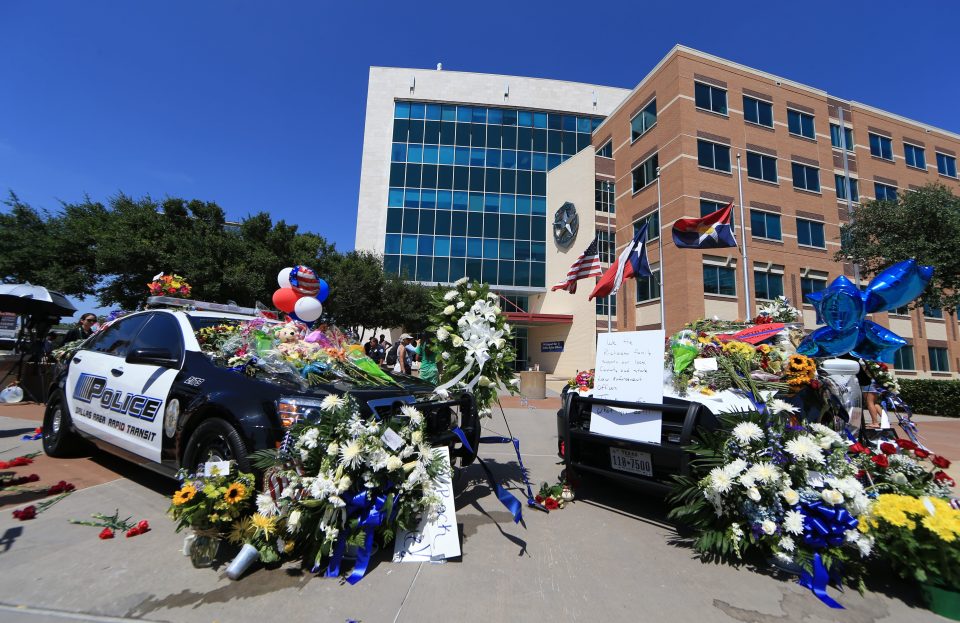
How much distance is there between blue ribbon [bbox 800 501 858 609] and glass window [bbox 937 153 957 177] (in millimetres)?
39574

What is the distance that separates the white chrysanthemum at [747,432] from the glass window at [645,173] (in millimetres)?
24192

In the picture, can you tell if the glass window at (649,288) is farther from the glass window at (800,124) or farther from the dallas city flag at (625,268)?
the dallas city flag at (625,268)

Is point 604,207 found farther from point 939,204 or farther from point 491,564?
point 491,564

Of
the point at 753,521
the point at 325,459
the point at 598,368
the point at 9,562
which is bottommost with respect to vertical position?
the point at 9,562

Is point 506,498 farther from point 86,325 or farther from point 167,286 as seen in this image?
point 86,325

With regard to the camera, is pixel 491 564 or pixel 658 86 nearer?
pixel 491 564

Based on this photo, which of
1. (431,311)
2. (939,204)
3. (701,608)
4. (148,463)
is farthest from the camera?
(939,204)

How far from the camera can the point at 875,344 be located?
427 centimetres

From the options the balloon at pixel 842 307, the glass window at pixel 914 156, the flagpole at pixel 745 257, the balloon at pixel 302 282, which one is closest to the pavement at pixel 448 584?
the balloon at pixel 842 307

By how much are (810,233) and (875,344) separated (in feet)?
82.0

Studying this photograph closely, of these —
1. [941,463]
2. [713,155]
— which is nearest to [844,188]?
[713,155]

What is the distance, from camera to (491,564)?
9.67ft

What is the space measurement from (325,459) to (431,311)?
90.0 inches

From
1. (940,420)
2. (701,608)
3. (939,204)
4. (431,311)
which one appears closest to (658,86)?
(939,204)
